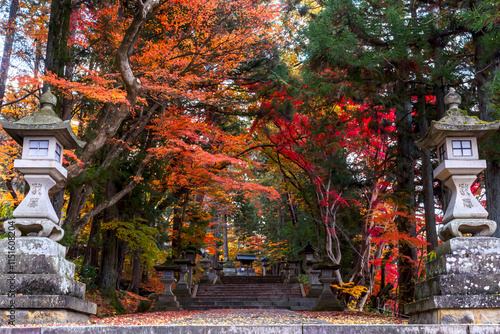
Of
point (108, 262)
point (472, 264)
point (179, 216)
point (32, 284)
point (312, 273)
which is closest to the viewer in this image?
point (32, 284)

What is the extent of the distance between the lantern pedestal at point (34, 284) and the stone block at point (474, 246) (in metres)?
5.29

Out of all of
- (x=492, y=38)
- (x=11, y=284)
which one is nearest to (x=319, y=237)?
(x=492, y=38)

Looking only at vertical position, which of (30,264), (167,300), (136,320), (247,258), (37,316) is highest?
(30,264)

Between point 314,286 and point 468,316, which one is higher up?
point 468,316

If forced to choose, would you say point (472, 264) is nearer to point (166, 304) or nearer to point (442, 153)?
point (442, 153)

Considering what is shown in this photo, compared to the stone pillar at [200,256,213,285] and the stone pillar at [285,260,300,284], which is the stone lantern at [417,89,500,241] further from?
the stone pillar at [200,256,213,285]

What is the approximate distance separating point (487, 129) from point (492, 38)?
83.5 inches

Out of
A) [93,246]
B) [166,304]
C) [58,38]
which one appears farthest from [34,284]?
[93,246]

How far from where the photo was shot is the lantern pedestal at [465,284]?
17.1ft

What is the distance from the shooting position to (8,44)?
12.3 metres

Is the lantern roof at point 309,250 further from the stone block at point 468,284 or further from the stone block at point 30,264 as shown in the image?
the stone block at point 30,264

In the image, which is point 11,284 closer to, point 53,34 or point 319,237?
point 53,34

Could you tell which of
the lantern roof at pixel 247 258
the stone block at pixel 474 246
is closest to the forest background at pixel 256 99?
the stone block at pixel 474 246

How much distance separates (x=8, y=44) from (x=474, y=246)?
1338 cm
